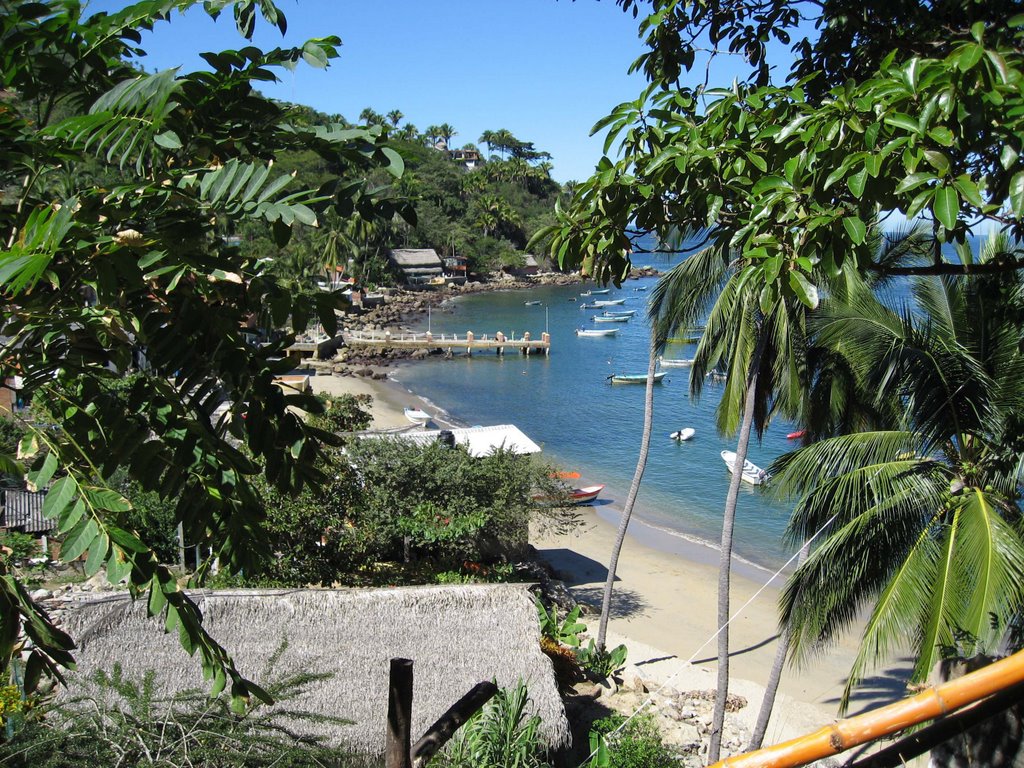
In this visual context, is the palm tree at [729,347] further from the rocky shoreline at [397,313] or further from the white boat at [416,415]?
the white boat at [416,415]

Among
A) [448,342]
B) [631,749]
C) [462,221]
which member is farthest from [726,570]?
[462,221]

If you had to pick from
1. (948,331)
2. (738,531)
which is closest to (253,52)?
(948,331)

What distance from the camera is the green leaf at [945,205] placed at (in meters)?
2.78

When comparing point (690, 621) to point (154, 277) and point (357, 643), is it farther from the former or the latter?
point (154, 277)

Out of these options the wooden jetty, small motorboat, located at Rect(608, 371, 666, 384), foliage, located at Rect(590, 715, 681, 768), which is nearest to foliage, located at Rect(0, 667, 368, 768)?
foliage, located at Rect(590, 715, 681, 768)

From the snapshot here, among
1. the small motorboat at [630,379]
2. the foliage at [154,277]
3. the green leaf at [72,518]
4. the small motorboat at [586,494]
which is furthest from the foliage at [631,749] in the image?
the small motorboat at [630,379]

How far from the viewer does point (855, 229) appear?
123 inches

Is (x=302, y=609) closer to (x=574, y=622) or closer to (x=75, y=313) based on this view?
(x=574, y=622)

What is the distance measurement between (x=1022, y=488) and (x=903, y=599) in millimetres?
1926

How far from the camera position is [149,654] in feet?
32.0

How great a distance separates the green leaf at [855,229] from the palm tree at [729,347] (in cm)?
781

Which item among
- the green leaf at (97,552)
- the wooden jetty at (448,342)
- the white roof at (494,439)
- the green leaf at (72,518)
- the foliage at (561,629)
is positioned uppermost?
the green leaf at (72,518)

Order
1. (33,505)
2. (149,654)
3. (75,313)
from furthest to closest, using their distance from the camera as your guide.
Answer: (33,505) → (149,654) → (75,313)

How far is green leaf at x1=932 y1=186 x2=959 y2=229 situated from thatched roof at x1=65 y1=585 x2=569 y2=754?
855cm
